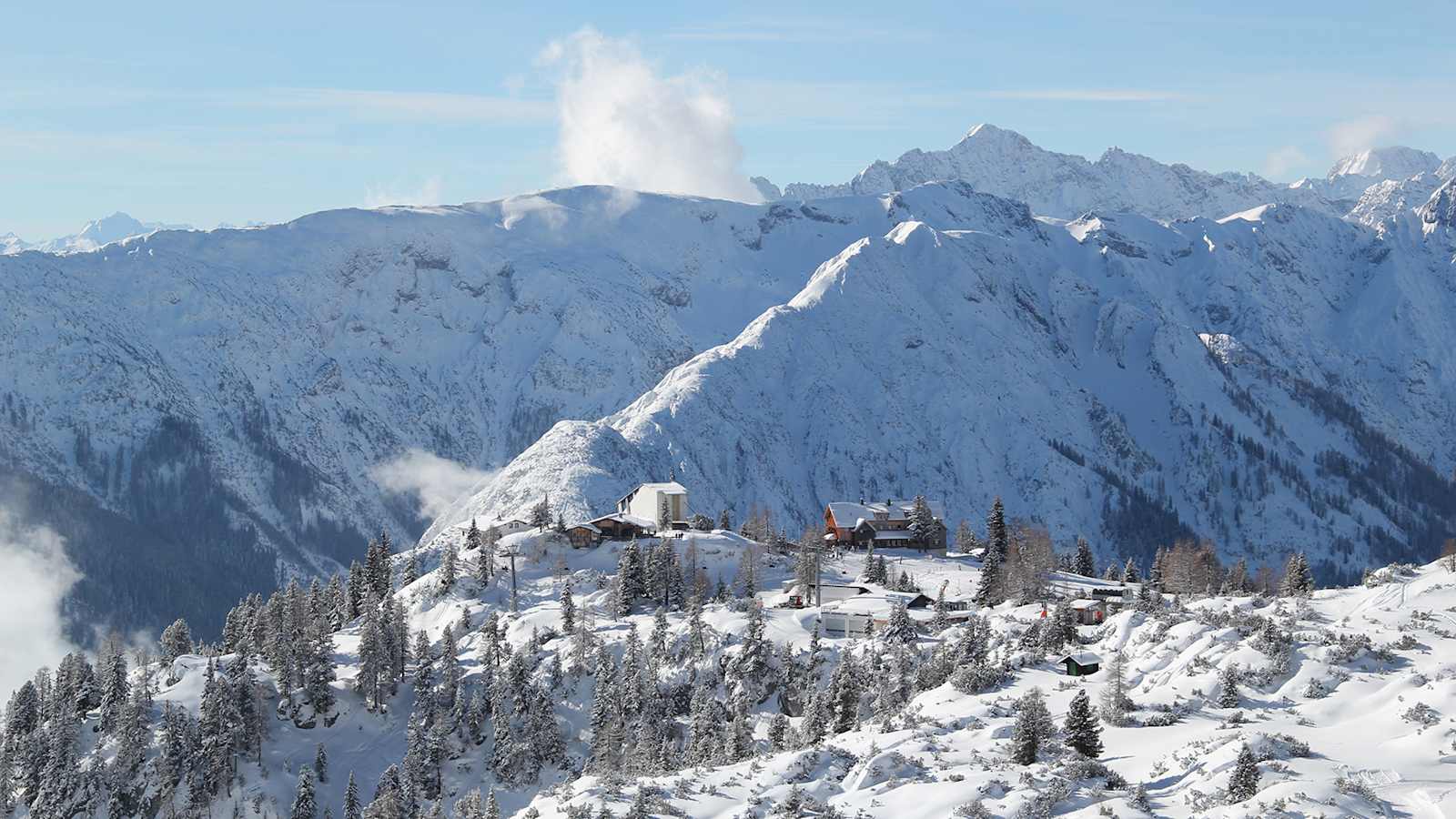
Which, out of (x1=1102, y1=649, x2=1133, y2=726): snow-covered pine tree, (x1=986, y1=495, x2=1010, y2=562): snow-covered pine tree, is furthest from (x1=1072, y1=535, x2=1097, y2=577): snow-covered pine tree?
(x1=1102, y1=649, x2=1133, y2=726): snow-covered pine tree

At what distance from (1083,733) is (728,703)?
46196mm

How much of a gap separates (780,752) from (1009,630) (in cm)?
3070

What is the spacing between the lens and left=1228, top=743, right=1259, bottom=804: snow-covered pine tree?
195ft

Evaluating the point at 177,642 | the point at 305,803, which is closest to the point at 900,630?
the point at 305,803

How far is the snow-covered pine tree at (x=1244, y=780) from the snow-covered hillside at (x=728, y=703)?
0.54 ft

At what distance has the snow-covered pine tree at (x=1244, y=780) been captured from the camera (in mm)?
59531

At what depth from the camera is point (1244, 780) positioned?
6019 centimetres

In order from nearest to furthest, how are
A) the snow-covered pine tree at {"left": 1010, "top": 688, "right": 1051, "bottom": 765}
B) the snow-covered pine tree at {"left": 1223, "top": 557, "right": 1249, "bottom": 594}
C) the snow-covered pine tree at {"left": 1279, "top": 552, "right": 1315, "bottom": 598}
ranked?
the snow-covered pine tree at {"left": 1010, "top": 688, "right": 1051, "bottom": 765}
the snow-covered pine tree at {"left": 1279, "top": 552, "right": 1315, "bottom": 598}
the snow-covered pine tree at {"left": 1223, "top": 557, "right": 1249, "bottom": 594}

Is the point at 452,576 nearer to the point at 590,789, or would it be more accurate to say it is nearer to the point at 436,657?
the point at 436,657

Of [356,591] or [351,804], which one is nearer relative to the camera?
[351,804]

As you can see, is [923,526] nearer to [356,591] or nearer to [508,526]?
[508,526]

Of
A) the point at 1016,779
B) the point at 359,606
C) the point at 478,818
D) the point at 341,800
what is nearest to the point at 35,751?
the point at 341,800

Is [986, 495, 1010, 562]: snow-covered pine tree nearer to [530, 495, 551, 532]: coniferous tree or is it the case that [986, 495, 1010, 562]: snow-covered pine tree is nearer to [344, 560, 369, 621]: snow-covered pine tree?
[530, 495, 551, 532]: coniferous tree

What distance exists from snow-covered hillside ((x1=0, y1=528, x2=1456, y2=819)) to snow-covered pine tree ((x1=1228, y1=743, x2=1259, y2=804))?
0.54ft
